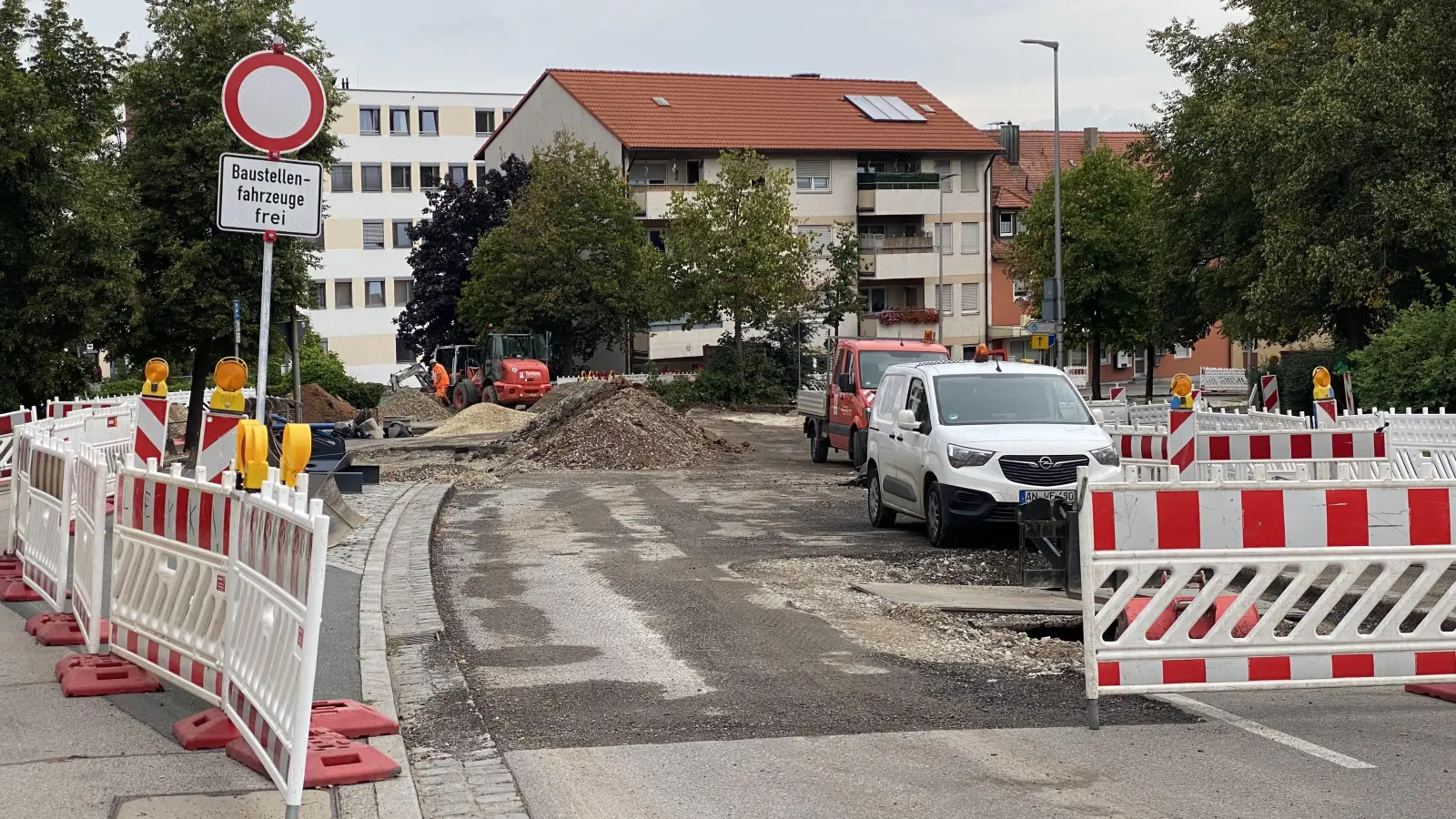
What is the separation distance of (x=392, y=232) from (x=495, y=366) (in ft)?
130

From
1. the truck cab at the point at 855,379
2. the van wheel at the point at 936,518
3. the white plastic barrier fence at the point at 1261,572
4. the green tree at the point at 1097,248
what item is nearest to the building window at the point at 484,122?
the green tree at the point at 1097,248

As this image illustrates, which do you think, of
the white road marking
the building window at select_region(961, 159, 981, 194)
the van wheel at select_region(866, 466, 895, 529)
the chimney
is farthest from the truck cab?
the chimney

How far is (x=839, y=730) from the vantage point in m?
7.07

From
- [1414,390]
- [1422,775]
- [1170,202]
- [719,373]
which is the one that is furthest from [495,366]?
[1422,775]

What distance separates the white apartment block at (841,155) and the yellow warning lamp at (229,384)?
54.6m

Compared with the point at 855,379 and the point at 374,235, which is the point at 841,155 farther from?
the point at 855,379

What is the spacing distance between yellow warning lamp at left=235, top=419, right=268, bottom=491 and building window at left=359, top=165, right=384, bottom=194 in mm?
81629

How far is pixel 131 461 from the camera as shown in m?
8.64

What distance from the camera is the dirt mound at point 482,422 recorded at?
3848 centimetres

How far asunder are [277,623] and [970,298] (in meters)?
71.5

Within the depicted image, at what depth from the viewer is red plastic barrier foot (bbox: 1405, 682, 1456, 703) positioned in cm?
759

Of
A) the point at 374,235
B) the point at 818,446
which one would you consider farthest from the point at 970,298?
the point at 818,446

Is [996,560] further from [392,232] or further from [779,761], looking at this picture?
[392,232]

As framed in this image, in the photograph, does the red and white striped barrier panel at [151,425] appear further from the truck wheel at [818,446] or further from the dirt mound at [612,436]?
the truck wheel at [818,446]
